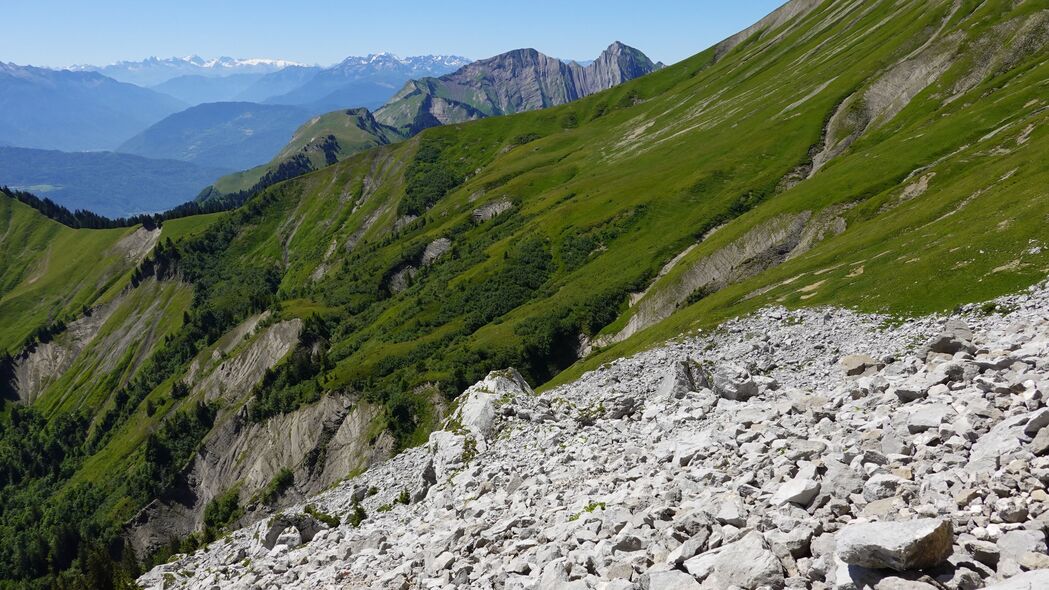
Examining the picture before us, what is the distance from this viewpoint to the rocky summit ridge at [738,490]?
38.2 feet

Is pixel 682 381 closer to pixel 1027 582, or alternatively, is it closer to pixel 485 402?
pixel 485 402

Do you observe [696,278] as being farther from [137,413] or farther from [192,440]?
[137,413]

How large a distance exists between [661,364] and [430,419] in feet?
174

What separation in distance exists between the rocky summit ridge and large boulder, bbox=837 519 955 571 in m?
0.03

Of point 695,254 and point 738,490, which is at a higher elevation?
point 738,490

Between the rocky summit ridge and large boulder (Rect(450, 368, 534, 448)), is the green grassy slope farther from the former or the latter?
large boulder (Rect(450, 368, 534, 448))

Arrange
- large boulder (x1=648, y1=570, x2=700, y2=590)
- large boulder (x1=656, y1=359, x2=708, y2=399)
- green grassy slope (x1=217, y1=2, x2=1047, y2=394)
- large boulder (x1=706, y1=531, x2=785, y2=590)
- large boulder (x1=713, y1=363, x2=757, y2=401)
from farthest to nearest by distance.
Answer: green grassy slope (x1=217, y1=2, x2=1047, y2=394) < large boulder (x1=656, y1=359, x2=708, y2=399) < large boulder (x1=713, y1=363, x2=757, y2=401) < large boulder (x1=648, y1=570, x2=700, y2=590) < large boulder (x1=706, y1=531, x2=785, y2=590)

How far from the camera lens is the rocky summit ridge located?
1163cm

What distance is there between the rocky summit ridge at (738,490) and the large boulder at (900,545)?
0.11ft

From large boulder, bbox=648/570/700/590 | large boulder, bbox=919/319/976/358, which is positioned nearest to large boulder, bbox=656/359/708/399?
large boulder, bbox=919/319/976/358

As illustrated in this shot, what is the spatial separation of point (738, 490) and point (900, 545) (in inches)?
220

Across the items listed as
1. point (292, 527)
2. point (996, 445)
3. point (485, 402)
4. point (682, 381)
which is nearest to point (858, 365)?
point (682, 381)

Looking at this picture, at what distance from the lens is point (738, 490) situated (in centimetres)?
1609

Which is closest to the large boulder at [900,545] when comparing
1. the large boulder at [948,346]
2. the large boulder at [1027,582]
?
the large boulder at [1027,582]
